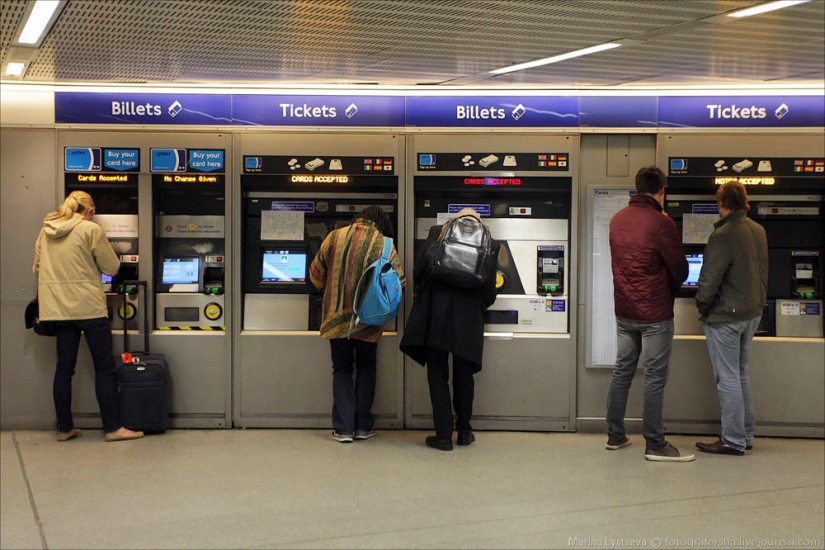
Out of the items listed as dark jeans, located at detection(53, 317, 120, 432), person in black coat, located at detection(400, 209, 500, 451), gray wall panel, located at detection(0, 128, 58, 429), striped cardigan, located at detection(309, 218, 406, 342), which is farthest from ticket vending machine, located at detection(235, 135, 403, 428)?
gray wall panel, located at detection(0, 128, 58, 429)

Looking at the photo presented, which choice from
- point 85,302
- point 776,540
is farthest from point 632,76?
point 85,302

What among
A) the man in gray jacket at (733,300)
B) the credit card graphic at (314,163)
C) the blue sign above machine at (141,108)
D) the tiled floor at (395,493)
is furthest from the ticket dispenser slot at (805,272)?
the blue sign above machine at (141,108)

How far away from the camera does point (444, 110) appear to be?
244 inches

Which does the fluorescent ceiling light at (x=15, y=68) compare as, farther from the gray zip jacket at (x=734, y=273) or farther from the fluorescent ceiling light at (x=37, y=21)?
the gray zip jacket at (x=734, y=273)

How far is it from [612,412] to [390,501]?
6.05 ft

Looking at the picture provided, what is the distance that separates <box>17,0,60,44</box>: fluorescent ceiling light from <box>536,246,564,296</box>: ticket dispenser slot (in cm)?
360

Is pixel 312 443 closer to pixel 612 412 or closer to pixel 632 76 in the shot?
pixel 612 412

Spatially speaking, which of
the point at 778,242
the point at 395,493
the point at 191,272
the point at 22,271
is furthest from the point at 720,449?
the point at 22,271

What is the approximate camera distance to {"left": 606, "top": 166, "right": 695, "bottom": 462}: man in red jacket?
538cm

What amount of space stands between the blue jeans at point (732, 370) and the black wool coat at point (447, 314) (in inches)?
59.3

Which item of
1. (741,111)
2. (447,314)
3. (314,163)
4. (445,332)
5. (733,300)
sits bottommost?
(445,332)

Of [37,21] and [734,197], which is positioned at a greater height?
[37,21]

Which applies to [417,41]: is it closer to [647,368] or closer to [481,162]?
[481,162]

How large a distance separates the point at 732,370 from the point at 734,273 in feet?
2.10
